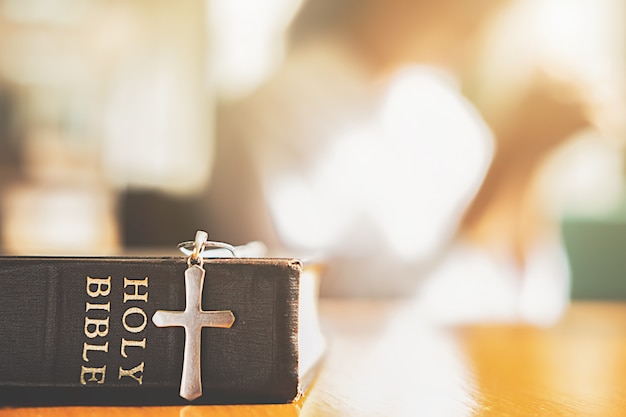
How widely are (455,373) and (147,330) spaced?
276 mm

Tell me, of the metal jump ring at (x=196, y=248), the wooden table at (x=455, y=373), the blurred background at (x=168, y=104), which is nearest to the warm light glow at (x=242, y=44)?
the blurred background at (x=168, y=104)

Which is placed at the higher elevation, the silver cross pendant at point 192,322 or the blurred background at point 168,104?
the blurred background at point 168,104

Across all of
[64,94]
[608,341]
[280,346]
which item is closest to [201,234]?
[280,346]

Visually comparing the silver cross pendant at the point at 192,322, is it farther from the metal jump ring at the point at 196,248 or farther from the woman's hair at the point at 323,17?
the woman's hair at the point at 323,17

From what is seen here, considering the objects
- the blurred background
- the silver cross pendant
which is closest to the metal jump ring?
the silver cross pendant

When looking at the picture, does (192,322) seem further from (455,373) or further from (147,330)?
(455,373)

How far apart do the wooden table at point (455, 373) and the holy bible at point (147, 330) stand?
0.05ft

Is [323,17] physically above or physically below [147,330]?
above

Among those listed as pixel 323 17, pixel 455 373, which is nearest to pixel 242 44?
pixel 323 17

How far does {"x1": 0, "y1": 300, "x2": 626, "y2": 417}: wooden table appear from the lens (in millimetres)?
396

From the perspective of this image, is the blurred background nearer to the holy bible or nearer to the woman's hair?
the woman's hair

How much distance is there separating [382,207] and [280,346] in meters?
0.76

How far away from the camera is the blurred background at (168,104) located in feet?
3.76

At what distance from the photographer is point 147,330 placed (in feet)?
1.31
